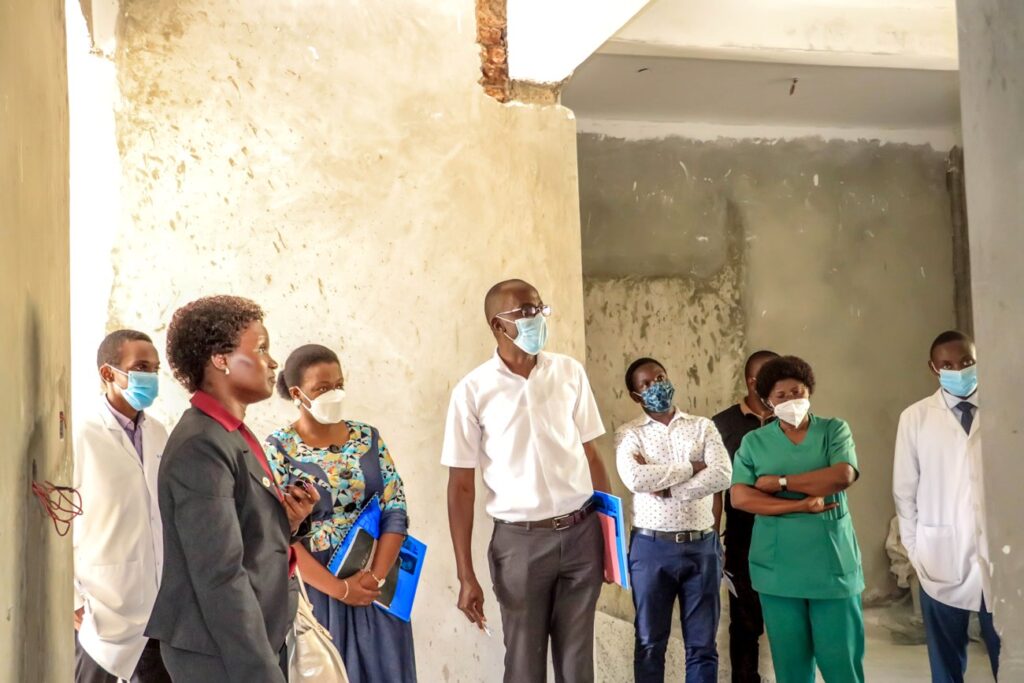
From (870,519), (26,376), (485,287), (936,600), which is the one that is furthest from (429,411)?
(870,519)

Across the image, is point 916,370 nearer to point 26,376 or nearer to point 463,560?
point 463,560

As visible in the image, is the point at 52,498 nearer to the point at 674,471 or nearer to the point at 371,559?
the point at 371,559

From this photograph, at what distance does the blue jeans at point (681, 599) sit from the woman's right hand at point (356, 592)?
1.35 m

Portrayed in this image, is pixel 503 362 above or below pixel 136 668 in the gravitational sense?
above

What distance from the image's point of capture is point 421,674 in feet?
14.8

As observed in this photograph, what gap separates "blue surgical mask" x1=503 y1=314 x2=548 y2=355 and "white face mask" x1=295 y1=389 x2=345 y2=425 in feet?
2.08

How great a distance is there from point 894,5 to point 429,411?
11.3ft

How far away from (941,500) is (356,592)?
2183mm

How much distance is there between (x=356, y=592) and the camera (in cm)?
360

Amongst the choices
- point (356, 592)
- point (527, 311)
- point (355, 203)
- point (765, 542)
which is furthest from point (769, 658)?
point (355, 203)

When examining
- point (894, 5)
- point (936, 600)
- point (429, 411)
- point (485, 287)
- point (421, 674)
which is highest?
point (894, 5)

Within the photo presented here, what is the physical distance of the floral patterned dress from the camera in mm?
3627

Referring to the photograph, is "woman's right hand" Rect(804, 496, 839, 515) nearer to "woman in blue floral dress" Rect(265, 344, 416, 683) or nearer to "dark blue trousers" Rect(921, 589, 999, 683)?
"dark blue trousers" Rect(921, 589, 999, 683)

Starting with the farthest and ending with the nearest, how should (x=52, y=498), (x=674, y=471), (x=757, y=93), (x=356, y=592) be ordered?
(x=757, y=93), (x=674, y=471), (x=356, y=592), (x=52, y=498)
